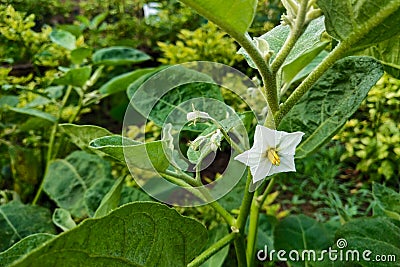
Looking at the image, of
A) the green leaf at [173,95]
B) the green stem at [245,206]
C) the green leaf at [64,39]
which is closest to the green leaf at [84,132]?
the green leaf at [173,95]

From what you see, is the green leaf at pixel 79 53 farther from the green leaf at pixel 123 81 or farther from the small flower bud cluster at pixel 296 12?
the small flower bud cluster at pixel 296 12

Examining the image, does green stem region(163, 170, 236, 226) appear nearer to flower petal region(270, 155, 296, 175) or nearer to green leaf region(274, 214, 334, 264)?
flower petal region(270, 155, 296, 175)

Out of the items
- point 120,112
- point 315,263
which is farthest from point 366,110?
point 315,263

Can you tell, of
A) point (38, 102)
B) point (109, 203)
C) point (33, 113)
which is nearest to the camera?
point (109, 203)

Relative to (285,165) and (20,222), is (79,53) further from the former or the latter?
(285,165)

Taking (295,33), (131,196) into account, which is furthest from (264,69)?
(131,196)

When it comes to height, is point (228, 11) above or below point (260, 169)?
above

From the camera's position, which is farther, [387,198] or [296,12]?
[387,198]

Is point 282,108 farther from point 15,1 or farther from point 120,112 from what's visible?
point 15,1
